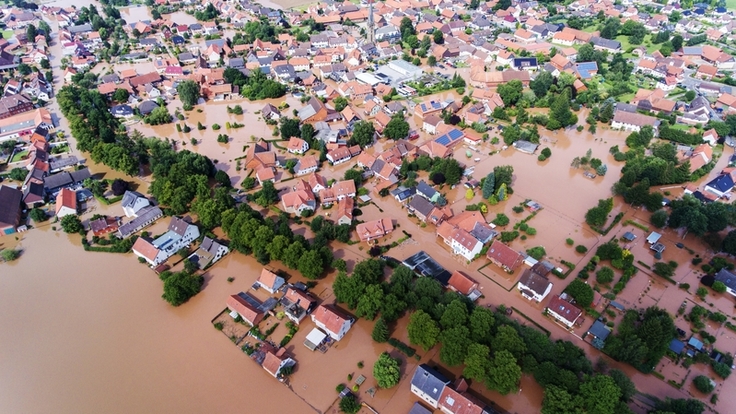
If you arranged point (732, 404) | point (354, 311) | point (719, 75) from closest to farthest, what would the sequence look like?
point (732, 404), point (354, 311), point (719, 75)

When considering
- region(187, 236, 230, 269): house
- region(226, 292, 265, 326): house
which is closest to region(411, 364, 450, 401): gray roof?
region(226, 292, 265, 326): house

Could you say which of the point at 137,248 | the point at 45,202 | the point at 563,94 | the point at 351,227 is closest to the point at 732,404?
the point at 351,227

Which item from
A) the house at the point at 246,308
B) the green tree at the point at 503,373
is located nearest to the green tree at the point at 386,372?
the green tree at the point at 503,373

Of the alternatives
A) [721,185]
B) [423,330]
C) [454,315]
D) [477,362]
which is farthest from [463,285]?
[721,185]

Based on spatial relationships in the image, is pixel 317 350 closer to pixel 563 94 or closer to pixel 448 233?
pixel 448 233

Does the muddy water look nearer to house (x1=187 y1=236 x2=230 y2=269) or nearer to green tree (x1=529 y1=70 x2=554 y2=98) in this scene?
house (x1=187 y1=236 x2=230 y2=269)

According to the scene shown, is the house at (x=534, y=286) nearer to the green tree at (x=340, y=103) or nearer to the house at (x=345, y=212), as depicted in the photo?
the house at (x=345, y=212)
